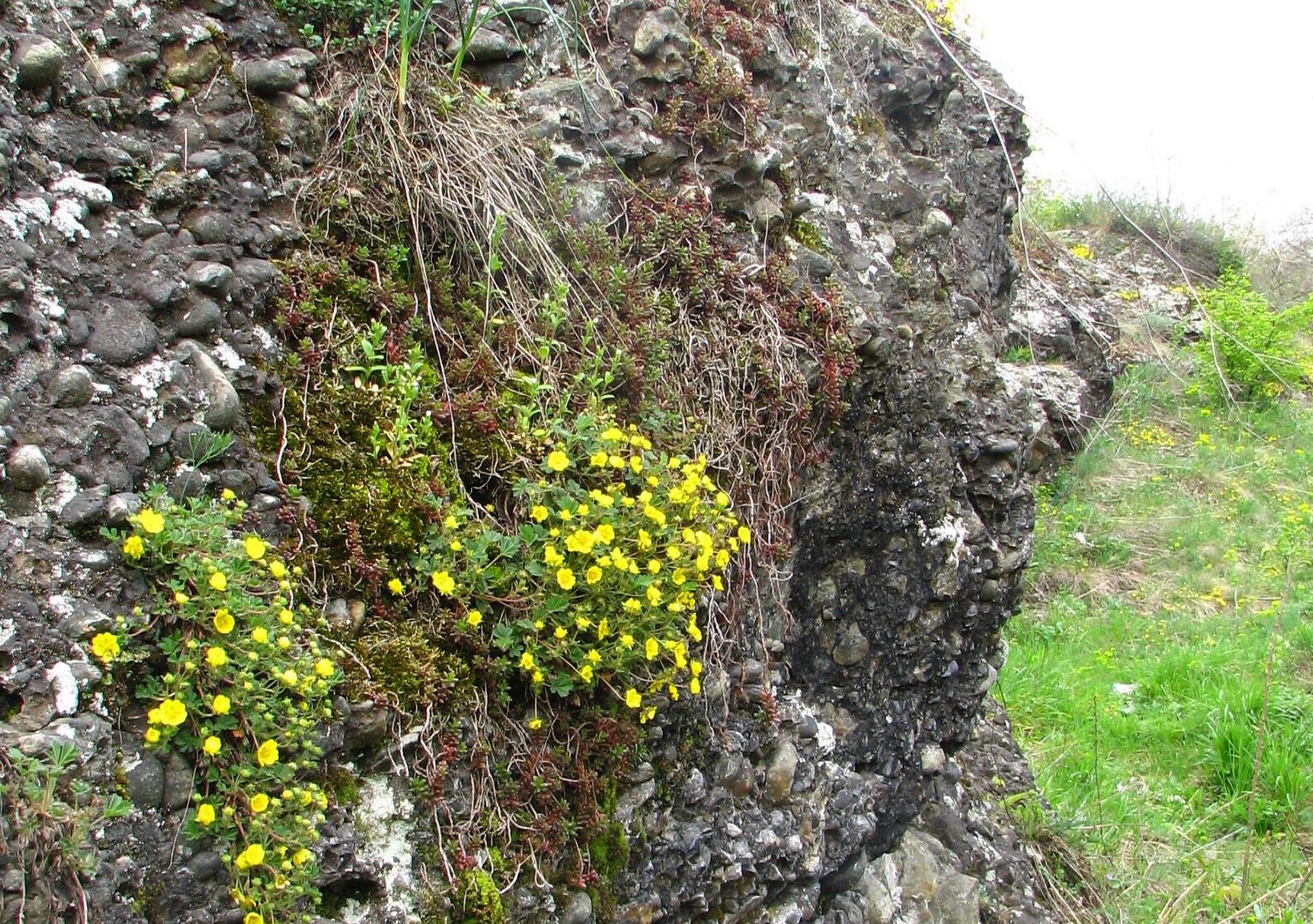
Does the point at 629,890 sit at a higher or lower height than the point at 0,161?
lower

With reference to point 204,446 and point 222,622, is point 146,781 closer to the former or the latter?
point 222,622

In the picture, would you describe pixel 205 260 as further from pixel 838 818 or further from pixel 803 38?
pixel 803 38

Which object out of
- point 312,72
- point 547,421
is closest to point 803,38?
point 312,72

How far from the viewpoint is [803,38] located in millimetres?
3936

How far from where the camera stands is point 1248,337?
1060 cm

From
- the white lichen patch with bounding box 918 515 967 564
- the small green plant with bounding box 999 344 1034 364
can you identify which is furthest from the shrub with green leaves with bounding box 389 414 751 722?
the small green plant with bounding box 999 344 1034 364

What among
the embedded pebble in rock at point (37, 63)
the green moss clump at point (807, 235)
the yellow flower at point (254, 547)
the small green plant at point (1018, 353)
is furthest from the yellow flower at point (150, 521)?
the small green plant at point (1018, 353)

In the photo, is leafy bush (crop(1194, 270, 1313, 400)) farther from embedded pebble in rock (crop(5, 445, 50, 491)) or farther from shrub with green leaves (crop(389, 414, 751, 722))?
embedded pebble in rock (crop(5, 445, 50, 491))

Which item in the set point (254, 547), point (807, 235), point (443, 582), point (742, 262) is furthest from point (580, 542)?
point (807, 235)

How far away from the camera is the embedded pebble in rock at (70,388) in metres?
1.82

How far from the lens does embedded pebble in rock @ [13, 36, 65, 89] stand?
2.04m

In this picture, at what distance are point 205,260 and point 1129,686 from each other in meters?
6.41

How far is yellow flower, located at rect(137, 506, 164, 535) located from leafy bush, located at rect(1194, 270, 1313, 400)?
35.0 ft

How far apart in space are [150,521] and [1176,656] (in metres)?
6.89
